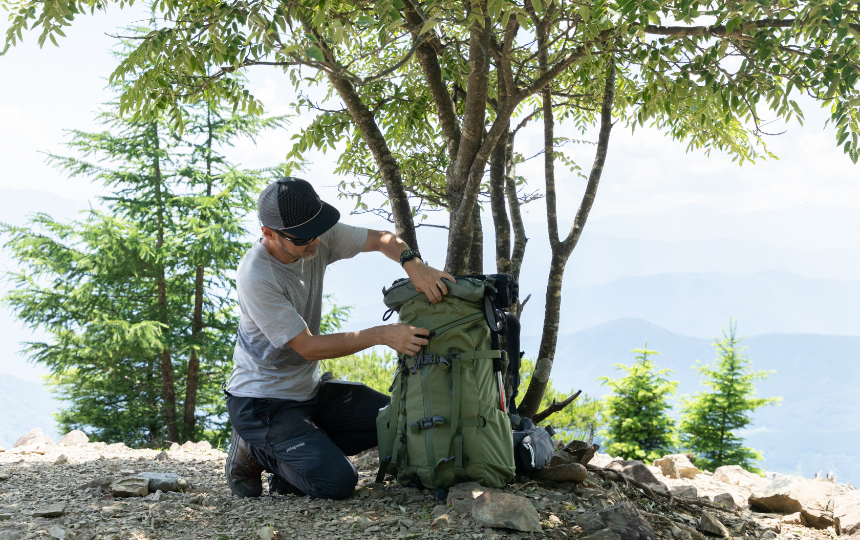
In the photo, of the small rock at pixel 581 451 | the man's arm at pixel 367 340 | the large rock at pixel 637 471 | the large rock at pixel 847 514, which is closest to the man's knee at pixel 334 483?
the man's arm at pixel 367 340

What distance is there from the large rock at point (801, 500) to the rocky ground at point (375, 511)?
1cm

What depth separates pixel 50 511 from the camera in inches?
110

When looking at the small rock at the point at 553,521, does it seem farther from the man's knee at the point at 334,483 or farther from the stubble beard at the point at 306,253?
the stubble beard at the point at 306,253

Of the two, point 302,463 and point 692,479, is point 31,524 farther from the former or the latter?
point 692,479

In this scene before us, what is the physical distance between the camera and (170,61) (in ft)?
11.1

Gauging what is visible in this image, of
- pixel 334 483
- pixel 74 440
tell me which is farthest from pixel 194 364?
pixel 334 483

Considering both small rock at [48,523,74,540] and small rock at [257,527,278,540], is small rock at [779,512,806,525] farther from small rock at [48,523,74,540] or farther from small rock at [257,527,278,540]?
small rock at [48,523,74,540]

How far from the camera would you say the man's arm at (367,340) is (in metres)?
2.88

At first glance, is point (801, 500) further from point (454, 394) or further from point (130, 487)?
point (130, 487)

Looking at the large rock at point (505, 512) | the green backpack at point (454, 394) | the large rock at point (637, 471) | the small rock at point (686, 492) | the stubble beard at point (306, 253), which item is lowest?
the small rock at point (686, 492)

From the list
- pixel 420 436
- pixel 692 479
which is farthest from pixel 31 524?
pixel 692 479

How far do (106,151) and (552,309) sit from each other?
10.3 meters

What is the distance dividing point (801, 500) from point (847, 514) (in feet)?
1.13

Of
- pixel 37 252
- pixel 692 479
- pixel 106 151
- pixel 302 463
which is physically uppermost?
pixel 106 151
